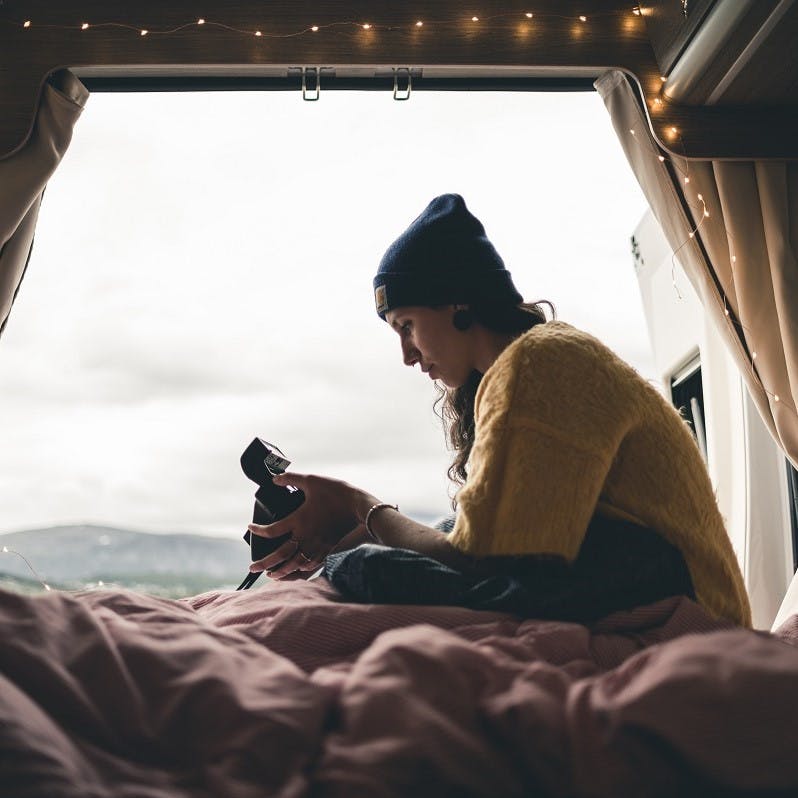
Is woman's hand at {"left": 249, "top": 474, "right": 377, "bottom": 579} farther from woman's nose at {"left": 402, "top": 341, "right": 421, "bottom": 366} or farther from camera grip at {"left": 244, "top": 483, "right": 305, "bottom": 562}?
woman's nose at {"left": 402, "top": 341, "right": 421, "bottom": 366}

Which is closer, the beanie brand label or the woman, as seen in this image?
the woman

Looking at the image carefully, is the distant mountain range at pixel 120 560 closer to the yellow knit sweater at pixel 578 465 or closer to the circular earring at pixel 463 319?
the circular earring at pixel 463 319

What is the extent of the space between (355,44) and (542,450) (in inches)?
51.4

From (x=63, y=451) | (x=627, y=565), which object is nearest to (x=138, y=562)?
(x=63, y=451)

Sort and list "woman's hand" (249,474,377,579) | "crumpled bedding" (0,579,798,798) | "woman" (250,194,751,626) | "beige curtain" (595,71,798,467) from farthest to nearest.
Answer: "beige curtain" (595,71,798,467), "woman's hand" (249,474,377,579), "woman" (250,194,751,626), "crumpled bedding" (0,579,798,798)

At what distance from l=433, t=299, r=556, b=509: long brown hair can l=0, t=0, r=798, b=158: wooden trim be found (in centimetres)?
72

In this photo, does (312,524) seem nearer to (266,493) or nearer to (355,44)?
(266,493)

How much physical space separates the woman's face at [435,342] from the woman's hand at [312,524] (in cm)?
29

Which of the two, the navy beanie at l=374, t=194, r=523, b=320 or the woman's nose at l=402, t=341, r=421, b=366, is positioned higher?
the navy beanie at l=374, t=194, r=523, b=320

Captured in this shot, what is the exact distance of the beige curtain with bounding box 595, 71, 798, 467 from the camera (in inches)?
65.4

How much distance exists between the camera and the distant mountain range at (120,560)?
183 centimetres

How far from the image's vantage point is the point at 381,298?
140 cm

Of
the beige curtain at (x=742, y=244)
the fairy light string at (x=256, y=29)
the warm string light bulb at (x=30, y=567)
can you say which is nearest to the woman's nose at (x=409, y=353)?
the beige curtain at (x=742, y=244)

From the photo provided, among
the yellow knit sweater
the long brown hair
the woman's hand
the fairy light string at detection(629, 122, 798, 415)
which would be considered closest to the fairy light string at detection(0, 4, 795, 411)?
the fairy light string at detection(629, 122, 798, 415)
